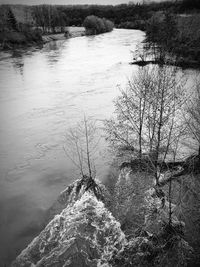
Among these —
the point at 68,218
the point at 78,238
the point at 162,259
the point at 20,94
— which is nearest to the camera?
the point at 162,259

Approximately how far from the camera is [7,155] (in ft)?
69.5

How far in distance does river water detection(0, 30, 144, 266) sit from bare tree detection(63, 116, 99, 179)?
0.69 m

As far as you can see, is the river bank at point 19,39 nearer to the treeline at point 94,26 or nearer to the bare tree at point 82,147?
the treeline at point 94,26

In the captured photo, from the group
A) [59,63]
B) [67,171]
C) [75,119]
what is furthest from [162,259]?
[59,63]

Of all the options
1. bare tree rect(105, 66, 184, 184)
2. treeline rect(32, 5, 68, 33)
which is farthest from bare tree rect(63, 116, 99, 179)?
treeline rect(32, 5, 68, 33)

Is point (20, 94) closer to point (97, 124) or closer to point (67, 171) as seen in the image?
point (97, 124)

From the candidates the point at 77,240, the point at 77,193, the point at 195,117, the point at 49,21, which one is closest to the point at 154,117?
the point at 195,117

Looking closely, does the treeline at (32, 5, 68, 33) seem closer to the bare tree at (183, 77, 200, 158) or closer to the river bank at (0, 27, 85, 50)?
the river bank at (0, 27, 85, 50)

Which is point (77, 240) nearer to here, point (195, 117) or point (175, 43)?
point (195, 117)

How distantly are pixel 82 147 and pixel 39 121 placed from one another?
7672 millimetres

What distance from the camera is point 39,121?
2692cm

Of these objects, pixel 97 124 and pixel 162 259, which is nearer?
pixel 162 259

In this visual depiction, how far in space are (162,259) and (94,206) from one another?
5232mm

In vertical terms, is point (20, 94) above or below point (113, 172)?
above
